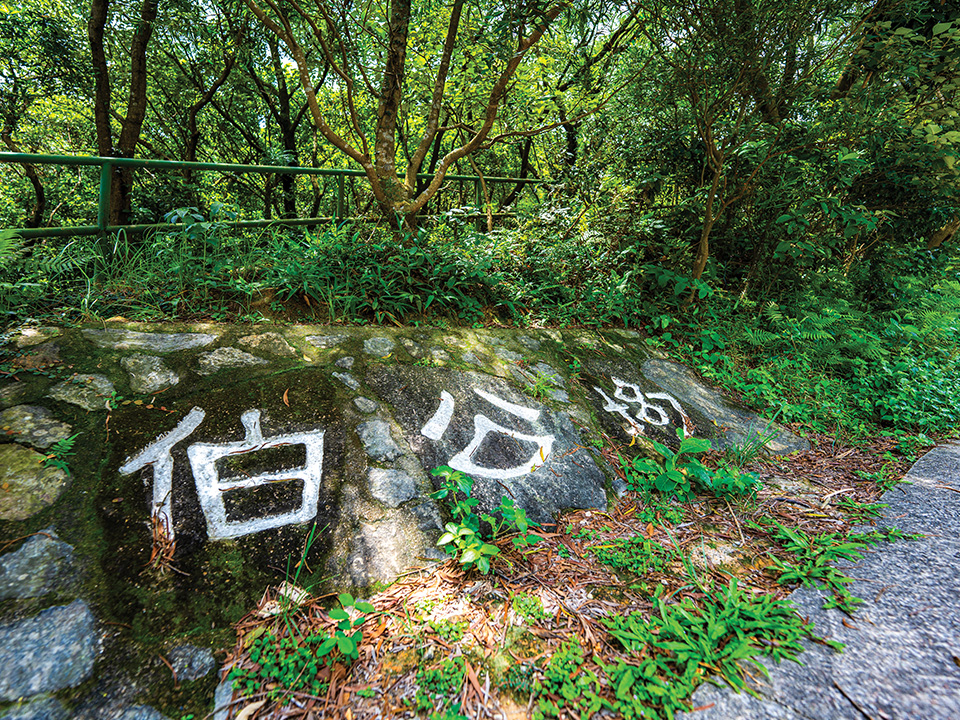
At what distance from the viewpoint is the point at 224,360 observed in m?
2.45

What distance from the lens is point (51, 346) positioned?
2230mm

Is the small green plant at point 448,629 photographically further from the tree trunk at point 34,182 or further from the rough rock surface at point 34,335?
the tree trunk at point 34,182

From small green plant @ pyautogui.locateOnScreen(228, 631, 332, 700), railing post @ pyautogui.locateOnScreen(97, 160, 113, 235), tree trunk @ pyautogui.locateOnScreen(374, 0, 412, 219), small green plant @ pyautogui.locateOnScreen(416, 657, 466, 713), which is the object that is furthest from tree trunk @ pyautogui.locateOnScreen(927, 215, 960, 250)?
railing post @ pyautogui.locateOnScreen(97, 160, 113, 235)

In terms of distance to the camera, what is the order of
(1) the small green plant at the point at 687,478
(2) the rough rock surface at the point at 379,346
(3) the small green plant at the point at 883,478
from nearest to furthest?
(1) the small green plant at the point at 687,478 → (3) the small green plant at the point at 883,478 → (2) the rough rock surface at the point at 379,346

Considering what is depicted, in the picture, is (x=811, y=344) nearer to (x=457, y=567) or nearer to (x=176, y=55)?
(x=457, y=567)

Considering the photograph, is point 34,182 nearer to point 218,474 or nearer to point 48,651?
point 218,474

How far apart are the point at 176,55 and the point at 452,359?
963 centimetres

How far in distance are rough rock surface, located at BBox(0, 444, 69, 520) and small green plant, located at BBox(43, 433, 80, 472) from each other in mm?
16

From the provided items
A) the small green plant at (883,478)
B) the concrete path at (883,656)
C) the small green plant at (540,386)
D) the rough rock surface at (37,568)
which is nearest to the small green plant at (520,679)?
the concrete path at (883,656)

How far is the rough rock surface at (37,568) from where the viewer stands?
4.81ft

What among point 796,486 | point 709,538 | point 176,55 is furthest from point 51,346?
point 176,55

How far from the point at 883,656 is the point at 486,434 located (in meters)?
1.82

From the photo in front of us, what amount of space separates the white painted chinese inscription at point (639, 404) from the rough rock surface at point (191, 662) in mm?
2481

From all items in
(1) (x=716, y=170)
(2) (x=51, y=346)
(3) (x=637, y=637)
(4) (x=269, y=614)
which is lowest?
(4) (x=269, y=614)
